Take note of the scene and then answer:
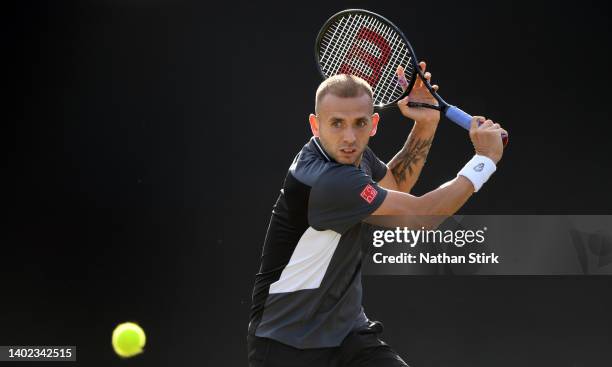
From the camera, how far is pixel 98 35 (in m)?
5.11

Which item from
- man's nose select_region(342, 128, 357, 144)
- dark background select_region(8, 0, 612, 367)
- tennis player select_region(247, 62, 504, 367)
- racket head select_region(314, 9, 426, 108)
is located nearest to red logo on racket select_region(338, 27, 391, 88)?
racket head select_region(314, 9, 426, 108)

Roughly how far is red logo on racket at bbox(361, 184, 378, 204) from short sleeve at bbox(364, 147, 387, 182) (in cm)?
53

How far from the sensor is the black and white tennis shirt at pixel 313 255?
3.03 meters

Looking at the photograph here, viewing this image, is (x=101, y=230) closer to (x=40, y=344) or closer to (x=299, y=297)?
(x=40, y=344)

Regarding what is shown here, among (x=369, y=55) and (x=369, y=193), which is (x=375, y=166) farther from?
(x=369, y=193)

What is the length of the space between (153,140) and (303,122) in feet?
2.72

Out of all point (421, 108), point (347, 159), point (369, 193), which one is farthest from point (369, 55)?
point (369, 193)

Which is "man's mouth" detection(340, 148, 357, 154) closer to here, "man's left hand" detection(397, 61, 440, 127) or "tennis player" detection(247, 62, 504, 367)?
"tennis player" detection(247, 62, 504, 367)

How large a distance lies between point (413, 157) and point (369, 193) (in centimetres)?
73

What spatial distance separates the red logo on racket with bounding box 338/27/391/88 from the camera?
3.80 metres

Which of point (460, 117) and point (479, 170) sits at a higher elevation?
point (460, 117)

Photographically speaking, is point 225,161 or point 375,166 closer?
point 375,166

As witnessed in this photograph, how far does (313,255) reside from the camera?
3.08m

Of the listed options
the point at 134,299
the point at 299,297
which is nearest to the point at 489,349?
the point at 134,299
